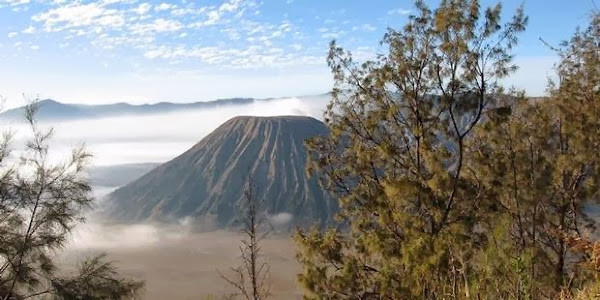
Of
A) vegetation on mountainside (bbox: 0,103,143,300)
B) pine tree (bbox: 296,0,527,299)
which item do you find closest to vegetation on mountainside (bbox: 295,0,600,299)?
pine tree (bbox: 296,0,527,299)

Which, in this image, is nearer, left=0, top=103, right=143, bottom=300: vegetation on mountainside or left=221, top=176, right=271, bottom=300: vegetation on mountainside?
left=221, top=176, right=271, bottom=300: vegetation on mountainside

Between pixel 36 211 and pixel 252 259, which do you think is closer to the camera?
pixel 252 259

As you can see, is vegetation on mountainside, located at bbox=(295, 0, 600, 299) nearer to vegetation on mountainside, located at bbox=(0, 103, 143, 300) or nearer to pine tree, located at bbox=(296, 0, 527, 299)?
pine tree, located at bbox=(296, 0, 527, 299)

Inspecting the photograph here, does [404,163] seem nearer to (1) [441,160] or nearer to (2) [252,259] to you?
(1) [441,160]

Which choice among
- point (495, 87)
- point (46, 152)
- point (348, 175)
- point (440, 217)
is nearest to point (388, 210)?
point (440, 217)

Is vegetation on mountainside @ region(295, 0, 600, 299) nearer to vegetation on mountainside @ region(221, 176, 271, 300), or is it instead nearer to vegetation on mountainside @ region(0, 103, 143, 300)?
vegetation on mountainside @ region(221, 176, 271, 300)

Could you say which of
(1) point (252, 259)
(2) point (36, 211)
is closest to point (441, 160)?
(1) point (252, 259)

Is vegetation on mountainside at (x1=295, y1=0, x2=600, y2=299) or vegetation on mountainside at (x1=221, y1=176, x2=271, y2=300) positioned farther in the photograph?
vegetation on mountainside at (x1=295, y1=0, x2=600, y2=299)
